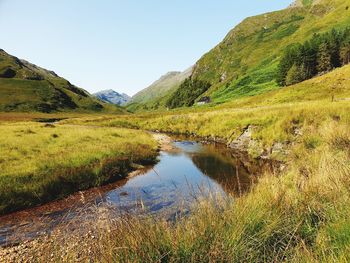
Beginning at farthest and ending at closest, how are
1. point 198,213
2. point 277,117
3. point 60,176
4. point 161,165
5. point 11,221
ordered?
point 277,117
point 161,165
point 60,176
point 11,221
point 198,213

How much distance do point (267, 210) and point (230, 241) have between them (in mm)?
1721

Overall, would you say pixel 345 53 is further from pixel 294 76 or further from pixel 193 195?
pixel 193 195

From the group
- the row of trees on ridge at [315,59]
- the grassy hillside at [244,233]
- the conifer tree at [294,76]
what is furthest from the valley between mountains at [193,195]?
the row of trees on ridge at [315,59]

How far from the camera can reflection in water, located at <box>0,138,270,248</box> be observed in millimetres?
9202

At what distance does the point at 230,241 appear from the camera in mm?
4605

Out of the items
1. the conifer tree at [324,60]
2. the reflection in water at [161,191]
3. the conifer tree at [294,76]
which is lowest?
the reflection in water at [161,191]

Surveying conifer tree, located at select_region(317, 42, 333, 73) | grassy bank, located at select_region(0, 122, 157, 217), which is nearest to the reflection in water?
grassy bank, located at select_region(0, 122, 157, 217)

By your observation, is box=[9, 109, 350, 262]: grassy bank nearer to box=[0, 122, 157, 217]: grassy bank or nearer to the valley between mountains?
the valley between mountains

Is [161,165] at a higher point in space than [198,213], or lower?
lower

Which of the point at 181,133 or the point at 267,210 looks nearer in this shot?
the point at 267,210

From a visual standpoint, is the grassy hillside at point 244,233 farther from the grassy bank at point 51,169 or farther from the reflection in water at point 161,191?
the grassy bank at point 51,169

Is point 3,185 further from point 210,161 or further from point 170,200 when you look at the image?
point 210,161

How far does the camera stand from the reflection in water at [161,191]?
30.2 ft

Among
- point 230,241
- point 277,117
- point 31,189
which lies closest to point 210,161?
point 277,117
